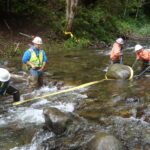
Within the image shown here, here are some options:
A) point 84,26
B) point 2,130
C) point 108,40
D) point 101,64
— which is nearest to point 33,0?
point 84,26

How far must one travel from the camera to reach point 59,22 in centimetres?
2020

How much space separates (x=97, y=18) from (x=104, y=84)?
1365 cm

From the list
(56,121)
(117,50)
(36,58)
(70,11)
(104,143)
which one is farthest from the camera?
(70,11)

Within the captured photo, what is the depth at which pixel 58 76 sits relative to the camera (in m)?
10.2

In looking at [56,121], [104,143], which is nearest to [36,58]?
[56,121]

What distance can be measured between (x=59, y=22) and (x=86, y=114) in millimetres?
15001

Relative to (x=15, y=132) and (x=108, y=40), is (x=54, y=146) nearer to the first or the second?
(x=15, y=132)

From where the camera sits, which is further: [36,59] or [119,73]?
[119,73]

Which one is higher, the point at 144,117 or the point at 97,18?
the point at 97,18

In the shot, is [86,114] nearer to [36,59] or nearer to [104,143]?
[104,143]

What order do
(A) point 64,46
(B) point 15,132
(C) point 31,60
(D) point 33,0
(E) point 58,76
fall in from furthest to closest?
(D) point 33,0
(A) point 64,46
(E) point 58,76
(C) point 31,60
(B) point 15,132

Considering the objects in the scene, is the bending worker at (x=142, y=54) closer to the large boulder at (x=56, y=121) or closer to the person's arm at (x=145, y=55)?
the person's arm at (x=145, y=55)

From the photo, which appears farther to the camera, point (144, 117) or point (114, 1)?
point (114, 1)

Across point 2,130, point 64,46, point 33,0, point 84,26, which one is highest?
point 33,0
